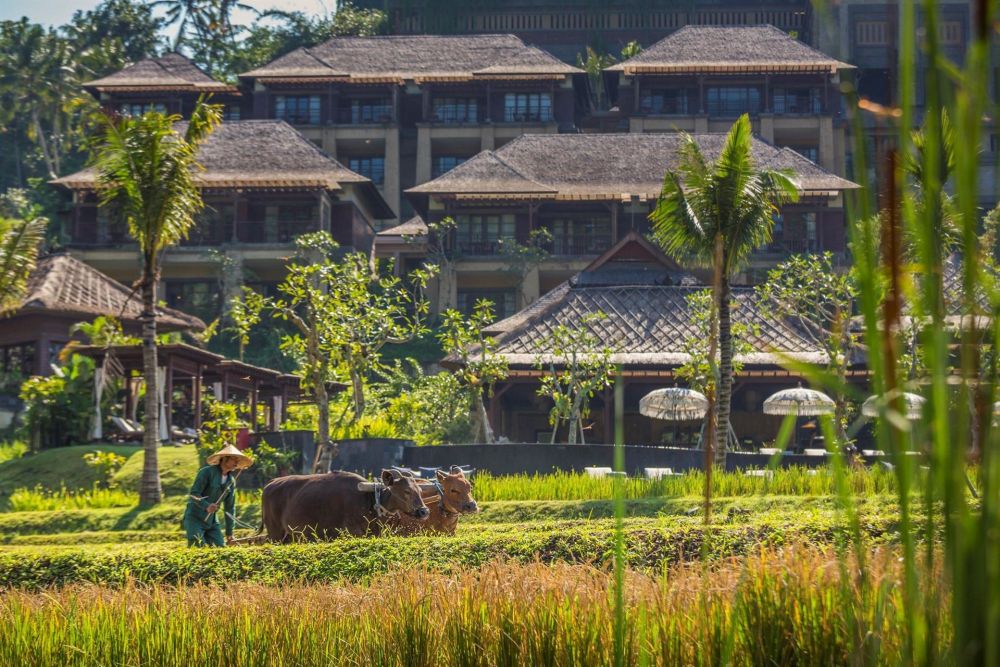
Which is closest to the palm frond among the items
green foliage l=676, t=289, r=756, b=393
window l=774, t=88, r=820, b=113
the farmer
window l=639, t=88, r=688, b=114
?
the farmer

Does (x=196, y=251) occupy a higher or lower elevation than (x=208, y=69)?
lower

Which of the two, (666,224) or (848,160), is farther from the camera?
(848,160)

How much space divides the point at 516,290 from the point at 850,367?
18749 millimetres

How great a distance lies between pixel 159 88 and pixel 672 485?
39543 mm

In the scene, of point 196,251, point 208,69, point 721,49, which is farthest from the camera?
point 208,69

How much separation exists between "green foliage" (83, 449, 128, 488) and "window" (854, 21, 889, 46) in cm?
3927

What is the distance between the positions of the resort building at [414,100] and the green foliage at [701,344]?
2276cm

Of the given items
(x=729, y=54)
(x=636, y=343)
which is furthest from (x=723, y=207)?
(x=729, y=54)

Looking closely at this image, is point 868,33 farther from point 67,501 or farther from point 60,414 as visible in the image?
point 67,501

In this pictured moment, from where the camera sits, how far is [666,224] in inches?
889

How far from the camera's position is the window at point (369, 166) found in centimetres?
5534

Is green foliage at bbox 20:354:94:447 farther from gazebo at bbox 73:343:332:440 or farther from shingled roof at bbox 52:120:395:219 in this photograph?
shingled roof at bbox 52:120:395:219

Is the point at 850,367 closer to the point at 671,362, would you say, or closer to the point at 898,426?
the point at 671,362

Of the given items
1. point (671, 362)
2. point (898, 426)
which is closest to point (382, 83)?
point (671, 362)
